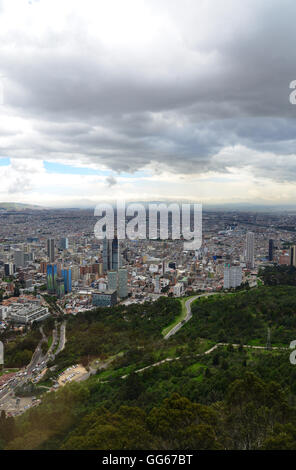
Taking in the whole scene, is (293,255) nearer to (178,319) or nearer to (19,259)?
(178,319)

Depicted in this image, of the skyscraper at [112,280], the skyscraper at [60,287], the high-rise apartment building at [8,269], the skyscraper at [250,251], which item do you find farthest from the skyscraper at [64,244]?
the skyscraper at [250,251]

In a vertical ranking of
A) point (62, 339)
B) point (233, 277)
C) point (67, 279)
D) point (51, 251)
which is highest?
point (51, 251)

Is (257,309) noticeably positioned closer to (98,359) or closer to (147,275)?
(98,359)

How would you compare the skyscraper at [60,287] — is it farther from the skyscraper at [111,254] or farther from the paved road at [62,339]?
the paved road at [62,339]

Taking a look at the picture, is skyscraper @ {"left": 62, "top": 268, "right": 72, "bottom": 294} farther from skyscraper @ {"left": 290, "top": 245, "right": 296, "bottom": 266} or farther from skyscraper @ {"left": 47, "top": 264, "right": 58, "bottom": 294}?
skyscraper @ {"left": 290, "top": 245, "right": 296, "bottom": 266}

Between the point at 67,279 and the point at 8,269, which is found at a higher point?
the point at 67,279

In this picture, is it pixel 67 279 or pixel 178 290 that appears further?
pixel 67 279

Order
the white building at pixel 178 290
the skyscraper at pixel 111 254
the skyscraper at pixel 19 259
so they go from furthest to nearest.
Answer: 1. the skyscraper at pixel 19 259
2. the skyscraper at pixel 111 254
3. the white building at pixel 178 290

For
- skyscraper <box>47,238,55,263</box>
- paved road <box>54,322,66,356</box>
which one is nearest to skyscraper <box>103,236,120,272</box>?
skyscraper <box>47,238,55,263</box>

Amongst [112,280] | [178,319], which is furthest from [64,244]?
[178,319]
